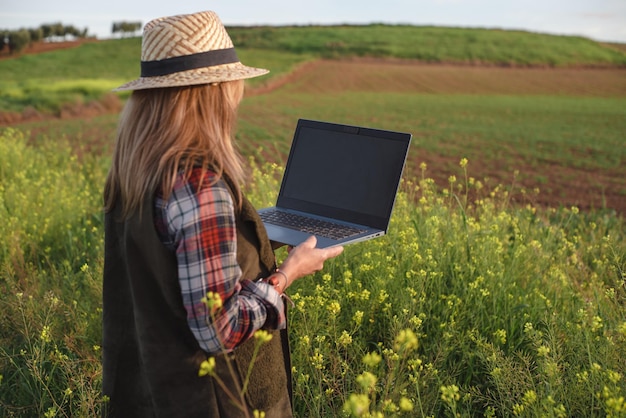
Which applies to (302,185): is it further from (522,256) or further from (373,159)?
(522,256)

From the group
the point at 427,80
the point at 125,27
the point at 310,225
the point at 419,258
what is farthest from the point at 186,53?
the point at 125,27

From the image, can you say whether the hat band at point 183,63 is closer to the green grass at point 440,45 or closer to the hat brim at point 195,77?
the hat brim at point 195,77

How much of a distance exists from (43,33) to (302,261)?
210ft

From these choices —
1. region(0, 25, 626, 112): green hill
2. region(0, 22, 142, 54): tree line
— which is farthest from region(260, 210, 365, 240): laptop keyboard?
region(0, 22, 142, 54): tree line

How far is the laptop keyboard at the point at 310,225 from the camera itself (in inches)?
102

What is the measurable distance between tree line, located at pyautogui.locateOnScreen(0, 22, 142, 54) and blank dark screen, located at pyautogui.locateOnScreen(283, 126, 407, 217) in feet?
177

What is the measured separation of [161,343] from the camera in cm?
191

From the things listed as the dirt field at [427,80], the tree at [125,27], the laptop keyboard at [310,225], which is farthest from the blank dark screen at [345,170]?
the tree at [125,27]

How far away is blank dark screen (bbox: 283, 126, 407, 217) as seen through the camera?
2676mm

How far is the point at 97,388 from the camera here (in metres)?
3.08

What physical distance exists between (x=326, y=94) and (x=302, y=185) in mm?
38306

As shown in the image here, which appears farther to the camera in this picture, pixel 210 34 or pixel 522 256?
pixel 522 256

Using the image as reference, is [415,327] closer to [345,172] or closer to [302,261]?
[345,172]

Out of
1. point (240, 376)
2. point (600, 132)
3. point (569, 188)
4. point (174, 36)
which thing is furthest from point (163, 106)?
point (600, 132)
